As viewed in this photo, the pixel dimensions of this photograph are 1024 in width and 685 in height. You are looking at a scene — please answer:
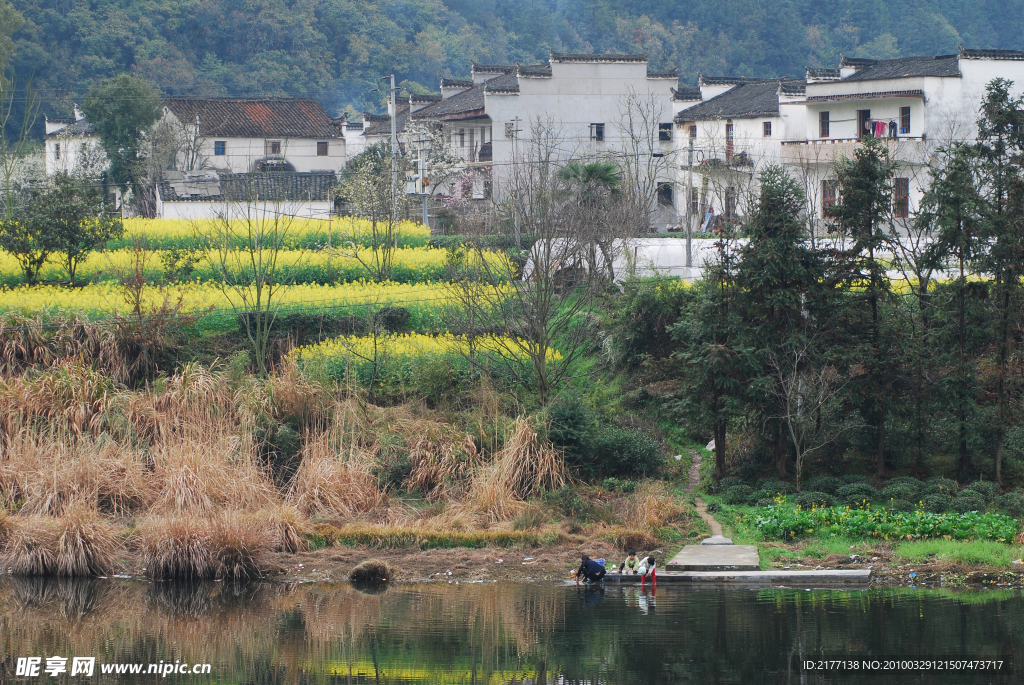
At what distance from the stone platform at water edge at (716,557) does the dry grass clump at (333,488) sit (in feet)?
19.7

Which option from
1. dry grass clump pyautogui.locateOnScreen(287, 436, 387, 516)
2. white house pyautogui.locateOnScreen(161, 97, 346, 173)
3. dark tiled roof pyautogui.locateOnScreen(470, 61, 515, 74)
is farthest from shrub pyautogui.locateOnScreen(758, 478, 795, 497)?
dark tiled roof pyautogui.locateOnScreen(470, 61, 515, 74)

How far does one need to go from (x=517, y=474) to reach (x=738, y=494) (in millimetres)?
4111

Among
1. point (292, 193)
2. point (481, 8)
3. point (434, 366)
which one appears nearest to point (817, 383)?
point (434, 366)

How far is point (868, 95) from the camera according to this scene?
4441cm

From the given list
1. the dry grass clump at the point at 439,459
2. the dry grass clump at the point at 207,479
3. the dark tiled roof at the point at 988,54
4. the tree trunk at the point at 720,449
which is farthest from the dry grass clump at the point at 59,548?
the dark tiled roof at the point at 988,54

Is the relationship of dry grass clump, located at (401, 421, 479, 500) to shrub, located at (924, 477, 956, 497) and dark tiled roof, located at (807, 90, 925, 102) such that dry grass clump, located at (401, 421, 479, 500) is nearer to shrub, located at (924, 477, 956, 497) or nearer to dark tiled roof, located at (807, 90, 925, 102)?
shrub, located at (924, 477, 956, 497)

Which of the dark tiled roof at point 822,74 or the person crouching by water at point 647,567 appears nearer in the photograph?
the person crouching by water at point 647,567

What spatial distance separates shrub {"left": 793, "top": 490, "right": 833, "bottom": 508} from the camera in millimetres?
20219

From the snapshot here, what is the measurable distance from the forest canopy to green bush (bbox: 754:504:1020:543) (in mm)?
60941

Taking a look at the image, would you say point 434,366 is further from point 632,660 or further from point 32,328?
point 632,660

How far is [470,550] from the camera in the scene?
19.2 meters

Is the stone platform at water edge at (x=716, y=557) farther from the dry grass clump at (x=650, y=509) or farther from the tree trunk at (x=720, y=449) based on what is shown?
the tree trunk at (x=720, y=449)

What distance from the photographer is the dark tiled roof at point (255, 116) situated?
6241 cm

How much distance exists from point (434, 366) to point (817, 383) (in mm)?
8005
